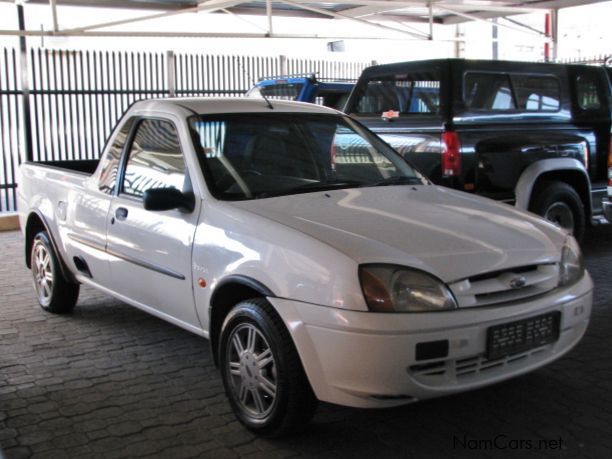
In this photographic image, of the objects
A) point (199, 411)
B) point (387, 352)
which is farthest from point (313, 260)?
point (199, 411)

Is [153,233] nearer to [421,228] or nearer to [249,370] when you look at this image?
[249,370]

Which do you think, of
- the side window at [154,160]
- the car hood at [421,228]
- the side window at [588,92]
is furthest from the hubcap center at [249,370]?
the side window at [588,92]

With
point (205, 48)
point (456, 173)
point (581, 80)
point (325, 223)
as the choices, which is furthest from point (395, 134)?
point (205, 48)

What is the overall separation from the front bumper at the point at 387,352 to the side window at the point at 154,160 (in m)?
1.44

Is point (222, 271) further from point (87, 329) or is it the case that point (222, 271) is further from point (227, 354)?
point (87, 329)

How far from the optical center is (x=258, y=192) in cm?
434

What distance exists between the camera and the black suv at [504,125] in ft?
23.5

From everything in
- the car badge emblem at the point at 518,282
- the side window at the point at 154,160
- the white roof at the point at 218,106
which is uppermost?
the white roof at the point at 218,106

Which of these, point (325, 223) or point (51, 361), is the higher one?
point (325, 223)

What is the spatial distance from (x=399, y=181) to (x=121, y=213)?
181 cm

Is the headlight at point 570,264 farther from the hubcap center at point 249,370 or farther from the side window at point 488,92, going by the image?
the side window at point 488,92

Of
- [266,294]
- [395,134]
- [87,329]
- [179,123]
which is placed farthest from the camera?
[395,134]

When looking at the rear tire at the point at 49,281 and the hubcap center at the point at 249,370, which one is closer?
the hubcap center at the point at 249,370

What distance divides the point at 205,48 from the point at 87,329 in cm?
1838
